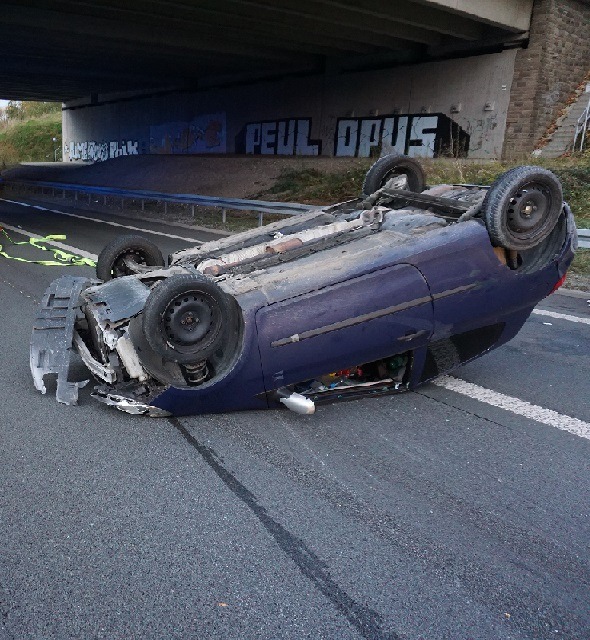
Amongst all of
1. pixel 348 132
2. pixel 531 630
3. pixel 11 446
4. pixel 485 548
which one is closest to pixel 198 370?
pixel 11 446

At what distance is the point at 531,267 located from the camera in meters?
4.38

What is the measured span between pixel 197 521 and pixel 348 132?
75.0 feet

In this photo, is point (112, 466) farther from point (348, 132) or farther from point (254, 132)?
point (254, 132)

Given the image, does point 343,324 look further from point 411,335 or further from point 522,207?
point 522,207

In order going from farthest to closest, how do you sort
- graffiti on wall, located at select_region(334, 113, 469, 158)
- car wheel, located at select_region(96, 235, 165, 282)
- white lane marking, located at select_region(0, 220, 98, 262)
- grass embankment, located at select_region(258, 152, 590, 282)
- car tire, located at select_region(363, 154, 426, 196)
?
graffiti on wall, located at select_region(334, 113, 469, 158)
grass embankment, located at select_region(258, 152, 590, 282)
white lane marking, located at select_region(0, 220, 98, 262)
car tire, located at select_region(363, 154, 426, 196)
car wheel, located at select_region(96, 235, 165, 282)

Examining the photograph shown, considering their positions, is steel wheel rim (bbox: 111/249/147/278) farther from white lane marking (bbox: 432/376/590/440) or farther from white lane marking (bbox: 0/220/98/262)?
white lane marking (bbox: 0/220/98/262)

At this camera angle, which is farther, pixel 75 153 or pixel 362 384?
pixel 75 153

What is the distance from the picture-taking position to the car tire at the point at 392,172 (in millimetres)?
5691

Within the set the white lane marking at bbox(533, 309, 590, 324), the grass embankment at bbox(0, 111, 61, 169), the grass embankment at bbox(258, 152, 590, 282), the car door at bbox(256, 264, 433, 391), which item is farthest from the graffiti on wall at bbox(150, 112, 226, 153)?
the car door at bbox(256, 264, 433, 391)

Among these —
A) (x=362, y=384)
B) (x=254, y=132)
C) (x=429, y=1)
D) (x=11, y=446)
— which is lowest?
(x=11, y=446)

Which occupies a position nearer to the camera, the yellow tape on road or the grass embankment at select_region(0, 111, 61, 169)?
the yellow tape on road

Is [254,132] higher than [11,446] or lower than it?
higher

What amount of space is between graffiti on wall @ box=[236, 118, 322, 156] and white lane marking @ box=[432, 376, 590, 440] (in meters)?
22.1

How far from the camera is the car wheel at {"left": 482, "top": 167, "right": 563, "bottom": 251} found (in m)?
4.09
